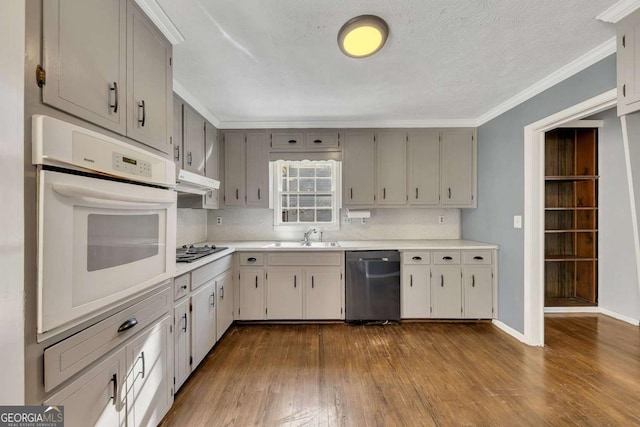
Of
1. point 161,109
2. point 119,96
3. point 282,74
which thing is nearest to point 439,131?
point 282,74

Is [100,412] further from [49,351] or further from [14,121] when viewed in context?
[14,121]

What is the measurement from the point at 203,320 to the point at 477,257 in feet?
9.78

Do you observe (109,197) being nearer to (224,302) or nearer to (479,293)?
(224,302)

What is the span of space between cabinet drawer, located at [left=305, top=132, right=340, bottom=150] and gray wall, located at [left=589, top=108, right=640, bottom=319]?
335cm

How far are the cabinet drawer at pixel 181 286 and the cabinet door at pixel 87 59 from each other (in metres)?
→ 1.03

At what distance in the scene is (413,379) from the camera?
2.05 metres

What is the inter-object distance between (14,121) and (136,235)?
0.60 meters

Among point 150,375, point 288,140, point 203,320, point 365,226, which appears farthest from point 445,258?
point 150,375

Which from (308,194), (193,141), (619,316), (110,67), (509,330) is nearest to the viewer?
(110,67)

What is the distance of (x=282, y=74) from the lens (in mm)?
2219

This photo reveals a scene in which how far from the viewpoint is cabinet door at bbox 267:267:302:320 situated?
3.03 metres

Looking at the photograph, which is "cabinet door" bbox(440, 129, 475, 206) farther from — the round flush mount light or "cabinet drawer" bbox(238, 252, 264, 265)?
"cabinet drawer" bbox(238, 252, 264, 265)

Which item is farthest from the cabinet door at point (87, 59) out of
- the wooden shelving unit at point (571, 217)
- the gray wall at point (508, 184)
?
the wooden shelving unit at point (571, 217)

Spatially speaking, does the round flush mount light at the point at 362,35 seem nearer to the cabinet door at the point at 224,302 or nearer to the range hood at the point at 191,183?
the range hood at the point at 191,183
